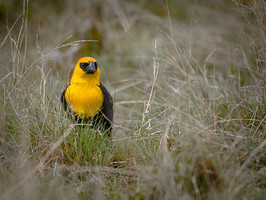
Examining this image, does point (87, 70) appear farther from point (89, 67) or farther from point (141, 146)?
point (141, 146)

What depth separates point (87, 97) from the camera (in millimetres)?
3301

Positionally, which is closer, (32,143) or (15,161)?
(15,161)

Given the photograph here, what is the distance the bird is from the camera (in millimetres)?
3281

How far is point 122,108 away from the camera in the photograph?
480 centimetres

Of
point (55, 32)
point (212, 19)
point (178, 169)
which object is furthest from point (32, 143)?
point (212, 19)

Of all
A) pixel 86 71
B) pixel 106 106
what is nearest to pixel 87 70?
pixel 86 71

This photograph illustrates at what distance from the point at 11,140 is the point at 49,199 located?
41.1 inches

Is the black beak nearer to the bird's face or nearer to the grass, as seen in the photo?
the bird's face

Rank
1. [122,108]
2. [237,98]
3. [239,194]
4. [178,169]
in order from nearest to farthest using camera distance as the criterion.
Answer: [239,194]
[178,169]
[237,98]
[122,108]

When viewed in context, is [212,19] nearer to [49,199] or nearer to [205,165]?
[205,165]

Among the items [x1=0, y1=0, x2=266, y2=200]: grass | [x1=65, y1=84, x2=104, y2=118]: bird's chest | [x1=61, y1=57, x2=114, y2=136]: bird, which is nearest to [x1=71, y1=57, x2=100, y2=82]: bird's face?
[x1=61, y1=57, x2=114, y2=136]: bird

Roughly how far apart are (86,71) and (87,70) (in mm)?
23

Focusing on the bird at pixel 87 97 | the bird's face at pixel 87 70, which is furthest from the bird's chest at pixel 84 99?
the bird's face at pixel 87 70

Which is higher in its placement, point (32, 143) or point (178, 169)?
point (178, 169)
